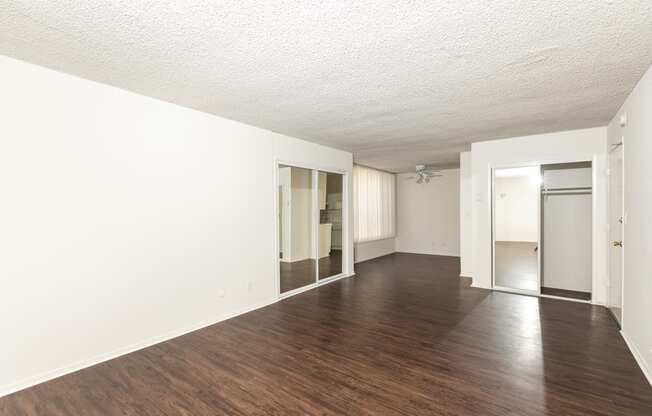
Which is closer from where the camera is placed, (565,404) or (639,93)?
(565,404)

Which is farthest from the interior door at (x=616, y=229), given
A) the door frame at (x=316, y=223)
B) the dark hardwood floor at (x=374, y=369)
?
the door frame at (x=316, y=223)

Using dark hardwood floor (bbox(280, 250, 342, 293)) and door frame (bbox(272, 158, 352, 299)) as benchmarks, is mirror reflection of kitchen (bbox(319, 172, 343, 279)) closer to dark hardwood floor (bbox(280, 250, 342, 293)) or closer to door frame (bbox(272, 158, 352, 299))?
dark hardwood floor (bbox(280, 250, 342, 293))

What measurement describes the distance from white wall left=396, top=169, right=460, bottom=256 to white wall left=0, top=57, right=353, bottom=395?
247 inches

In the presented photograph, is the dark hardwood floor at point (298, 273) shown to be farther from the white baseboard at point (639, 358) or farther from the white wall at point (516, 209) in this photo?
the white wall at point (516, 209)

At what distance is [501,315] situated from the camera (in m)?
4.01

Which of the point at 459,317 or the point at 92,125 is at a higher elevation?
the point at 92,125

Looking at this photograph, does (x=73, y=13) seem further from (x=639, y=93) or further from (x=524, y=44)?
(x=639, y=93)

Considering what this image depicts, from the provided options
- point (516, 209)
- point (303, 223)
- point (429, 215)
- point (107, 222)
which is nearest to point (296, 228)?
point (303, 223)

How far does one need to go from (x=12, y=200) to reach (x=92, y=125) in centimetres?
86

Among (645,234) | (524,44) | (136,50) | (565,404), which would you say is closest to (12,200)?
(136,50)

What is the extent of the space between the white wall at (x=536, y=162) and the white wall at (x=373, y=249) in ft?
9.87

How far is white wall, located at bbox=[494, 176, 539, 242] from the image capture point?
7396 millimetres

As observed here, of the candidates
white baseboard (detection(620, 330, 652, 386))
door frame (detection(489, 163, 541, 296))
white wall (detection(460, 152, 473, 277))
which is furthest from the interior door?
white wall (detection(460, 152, 473, 277))

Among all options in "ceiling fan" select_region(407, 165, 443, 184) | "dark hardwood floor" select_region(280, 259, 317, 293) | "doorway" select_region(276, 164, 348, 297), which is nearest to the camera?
"doorway" select_region(276, 164, 348, 297)
